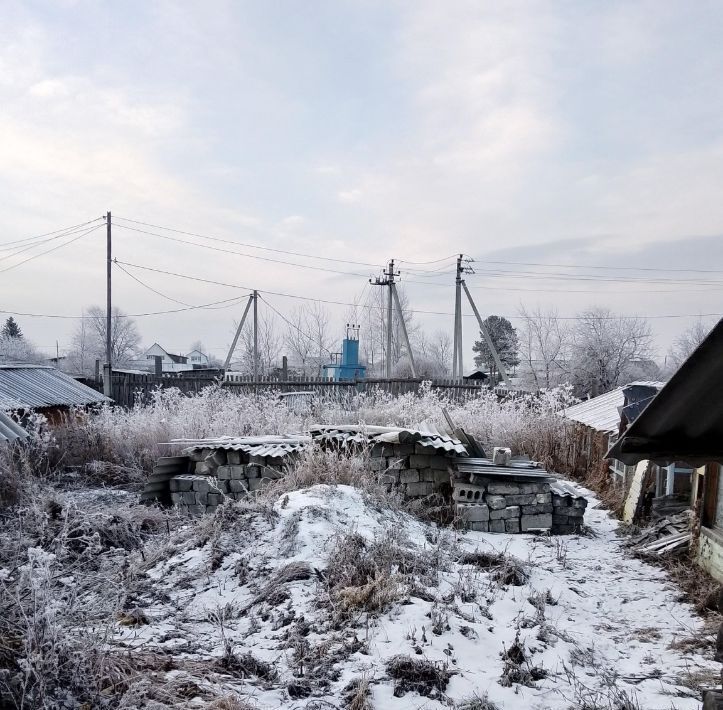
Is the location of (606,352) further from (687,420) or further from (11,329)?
(11,329)

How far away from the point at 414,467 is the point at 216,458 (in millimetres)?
2875

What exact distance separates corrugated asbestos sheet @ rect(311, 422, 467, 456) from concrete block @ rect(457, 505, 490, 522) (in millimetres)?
699

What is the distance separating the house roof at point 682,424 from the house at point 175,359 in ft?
177

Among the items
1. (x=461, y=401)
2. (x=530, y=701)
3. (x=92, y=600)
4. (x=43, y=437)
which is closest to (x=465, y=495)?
(x=530, y=701)

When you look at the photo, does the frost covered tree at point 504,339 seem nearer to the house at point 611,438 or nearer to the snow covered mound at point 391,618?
the house at point 611,438

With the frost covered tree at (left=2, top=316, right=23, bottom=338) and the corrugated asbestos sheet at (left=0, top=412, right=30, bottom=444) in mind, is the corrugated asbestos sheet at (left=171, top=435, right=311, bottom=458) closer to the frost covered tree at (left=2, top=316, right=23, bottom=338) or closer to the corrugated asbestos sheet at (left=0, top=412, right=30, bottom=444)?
the corrugated asbestos sheet at (left=0, top=412, right=30, bottom=444)

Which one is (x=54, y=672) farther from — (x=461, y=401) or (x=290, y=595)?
(x=461, y=401)

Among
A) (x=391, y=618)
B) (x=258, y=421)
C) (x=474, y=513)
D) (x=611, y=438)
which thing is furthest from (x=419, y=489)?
(x=258, y=421)

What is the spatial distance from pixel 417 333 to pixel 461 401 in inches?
1407

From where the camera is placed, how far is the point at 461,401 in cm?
1692

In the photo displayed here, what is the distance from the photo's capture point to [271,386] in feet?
55.1

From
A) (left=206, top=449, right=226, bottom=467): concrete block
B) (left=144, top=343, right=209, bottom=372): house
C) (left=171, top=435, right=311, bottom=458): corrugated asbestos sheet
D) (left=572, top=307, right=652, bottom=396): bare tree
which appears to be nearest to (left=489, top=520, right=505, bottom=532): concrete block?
(left=171, top=435, right=311, bottom=458): corrugated asbestos sheet

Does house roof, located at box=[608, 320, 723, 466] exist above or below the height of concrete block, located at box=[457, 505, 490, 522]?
above

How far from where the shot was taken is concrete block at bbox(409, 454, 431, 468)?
7.57 meters
